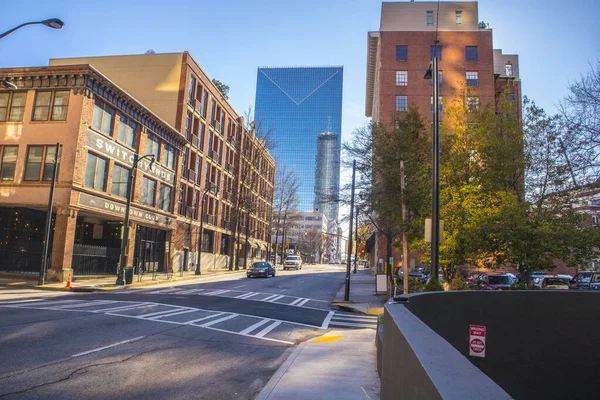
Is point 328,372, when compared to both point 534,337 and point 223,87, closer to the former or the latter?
point 534,337

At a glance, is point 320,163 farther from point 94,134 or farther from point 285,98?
point 94,134

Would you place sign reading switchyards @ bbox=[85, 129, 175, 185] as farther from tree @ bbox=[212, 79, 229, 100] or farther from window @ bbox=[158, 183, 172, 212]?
tree @ bbox=[212, 79, 229, 100]

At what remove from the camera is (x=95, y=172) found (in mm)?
28375

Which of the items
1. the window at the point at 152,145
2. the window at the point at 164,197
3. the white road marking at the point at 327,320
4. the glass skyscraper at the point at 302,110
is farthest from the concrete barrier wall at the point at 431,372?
the glass skyscraper at the point at 302,110

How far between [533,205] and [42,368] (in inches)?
1011

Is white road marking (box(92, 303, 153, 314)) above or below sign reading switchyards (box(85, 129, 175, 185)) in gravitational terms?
below

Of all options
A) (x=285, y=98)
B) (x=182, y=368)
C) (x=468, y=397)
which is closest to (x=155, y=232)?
(x=182, y=368)

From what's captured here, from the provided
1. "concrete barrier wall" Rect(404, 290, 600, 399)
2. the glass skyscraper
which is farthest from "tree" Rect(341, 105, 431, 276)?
the glass skyscraper

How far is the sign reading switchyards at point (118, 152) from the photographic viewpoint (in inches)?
1100

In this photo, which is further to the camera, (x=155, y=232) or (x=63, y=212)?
(x=155, y=232)

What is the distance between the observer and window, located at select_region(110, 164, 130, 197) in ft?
100

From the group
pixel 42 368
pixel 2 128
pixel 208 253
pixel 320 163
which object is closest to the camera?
pixel 42 368

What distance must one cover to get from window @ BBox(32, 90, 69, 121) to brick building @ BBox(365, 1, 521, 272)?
3526cm

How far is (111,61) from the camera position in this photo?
1752 inches
